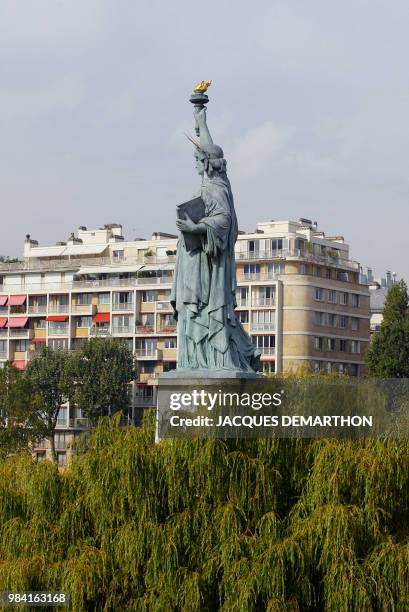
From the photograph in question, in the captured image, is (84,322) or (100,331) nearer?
(100,331)

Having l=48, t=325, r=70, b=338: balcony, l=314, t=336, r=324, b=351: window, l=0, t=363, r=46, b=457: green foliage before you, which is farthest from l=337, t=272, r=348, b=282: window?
l=0, t=363, r=46, b=457: green foliage

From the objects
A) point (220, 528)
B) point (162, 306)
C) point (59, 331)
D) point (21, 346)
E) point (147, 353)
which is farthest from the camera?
point (21, 346)

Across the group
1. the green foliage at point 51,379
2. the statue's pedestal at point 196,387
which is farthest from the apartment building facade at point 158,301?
the statue's pedestal at point 196,387

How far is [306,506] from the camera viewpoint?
96.8ft

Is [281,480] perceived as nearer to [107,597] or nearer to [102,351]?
[107,597]

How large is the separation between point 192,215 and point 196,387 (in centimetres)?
313

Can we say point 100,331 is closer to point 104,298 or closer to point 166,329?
point 104,298

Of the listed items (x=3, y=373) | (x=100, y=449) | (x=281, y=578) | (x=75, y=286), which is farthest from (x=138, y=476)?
(x=75, y=286)

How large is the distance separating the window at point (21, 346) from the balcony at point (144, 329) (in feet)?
30.9

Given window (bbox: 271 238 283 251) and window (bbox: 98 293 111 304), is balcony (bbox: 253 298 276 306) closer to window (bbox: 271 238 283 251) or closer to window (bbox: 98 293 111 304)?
window (bbox: 271 238 283 251)

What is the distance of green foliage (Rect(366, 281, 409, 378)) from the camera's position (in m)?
106

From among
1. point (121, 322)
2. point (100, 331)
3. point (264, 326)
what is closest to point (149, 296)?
point (121, 322)

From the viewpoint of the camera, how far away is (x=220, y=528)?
1144 inches

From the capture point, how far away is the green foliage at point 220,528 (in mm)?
28016
